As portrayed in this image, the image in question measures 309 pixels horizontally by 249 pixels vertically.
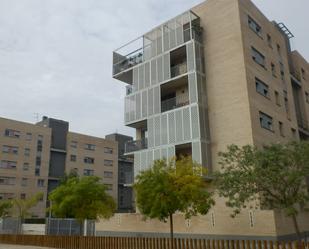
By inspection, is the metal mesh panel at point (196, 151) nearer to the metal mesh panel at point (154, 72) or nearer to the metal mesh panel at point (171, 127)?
the metal mesh panel at point (171, 127)

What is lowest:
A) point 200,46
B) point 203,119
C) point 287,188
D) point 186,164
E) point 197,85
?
point 287,188

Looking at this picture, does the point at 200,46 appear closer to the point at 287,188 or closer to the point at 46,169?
the point at 287,188

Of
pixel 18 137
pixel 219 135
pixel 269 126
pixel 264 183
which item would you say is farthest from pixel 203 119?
pixel 18 137

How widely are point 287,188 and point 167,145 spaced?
13.5 metres

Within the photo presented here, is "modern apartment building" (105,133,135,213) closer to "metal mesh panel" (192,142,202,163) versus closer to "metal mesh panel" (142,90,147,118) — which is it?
"metal mesh panel" (142,90,147,118)

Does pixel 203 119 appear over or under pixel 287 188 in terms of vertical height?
over

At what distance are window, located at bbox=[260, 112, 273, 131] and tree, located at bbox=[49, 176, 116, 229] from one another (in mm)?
13676

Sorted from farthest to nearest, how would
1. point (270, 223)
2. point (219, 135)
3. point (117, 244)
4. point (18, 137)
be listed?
point (18, 137), point (219, 135), point (270, 223), point (117, 244)

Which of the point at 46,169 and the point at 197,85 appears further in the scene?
the point at 46,169

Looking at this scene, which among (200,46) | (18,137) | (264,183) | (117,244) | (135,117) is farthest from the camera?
(18,137)

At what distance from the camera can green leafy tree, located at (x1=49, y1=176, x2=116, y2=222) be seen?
77.5 feet

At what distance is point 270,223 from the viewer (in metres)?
20.6

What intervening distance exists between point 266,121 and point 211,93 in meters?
5.05

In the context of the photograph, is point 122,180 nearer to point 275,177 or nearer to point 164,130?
point 164,130
